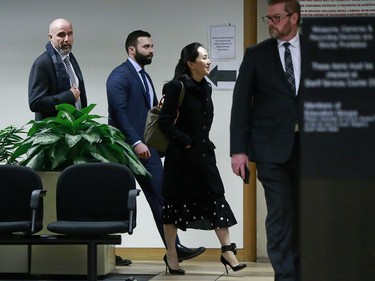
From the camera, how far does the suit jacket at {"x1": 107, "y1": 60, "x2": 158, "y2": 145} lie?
22.5ft

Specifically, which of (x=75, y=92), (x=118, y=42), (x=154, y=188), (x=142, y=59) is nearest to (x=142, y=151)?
(x=154, y=188)

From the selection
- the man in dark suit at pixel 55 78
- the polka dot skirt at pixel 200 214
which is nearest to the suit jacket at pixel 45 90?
the man in dark suit at pixel 55 78

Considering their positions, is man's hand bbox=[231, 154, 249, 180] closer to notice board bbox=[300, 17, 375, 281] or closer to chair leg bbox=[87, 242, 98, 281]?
chair leg bbox=[87, 242, 98, 281]

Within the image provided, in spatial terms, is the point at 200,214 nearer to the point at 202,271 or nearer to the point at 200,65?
the point at 202,271

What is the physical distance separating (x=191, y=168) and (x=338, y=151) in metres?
3.98

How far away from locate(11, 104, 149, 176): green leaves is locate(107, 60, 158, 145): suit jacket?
737 mm

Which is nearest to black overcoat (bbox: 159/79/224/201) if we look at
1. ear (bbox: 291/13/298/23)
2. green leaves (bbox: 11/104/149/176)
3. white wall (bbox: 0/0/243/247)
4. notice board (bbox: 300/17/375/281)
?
green leaves (bbox: 11/104/149/176)

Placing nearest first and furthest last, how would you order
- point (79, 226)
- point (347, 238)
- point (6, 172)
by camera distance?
1. point (347, 238)
2. point (79, 226)
3. point (6, 172)

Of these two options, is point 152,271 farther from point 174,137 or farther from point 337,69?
point 337,69

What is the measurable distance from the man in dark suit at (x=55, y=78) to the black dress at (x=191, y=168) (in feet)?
2.40

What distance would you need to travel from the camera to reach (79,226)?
5.31 meters

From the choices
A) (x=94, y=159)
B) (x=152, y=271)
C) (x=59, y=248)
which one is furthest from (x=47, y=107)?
(x=152, y=271)

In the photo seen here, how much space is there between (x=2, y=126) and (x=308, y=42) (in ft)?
19.5

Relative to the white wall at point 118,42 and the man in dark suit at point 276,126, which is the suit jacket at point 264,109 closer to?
the man in dark suit at point 276,126
